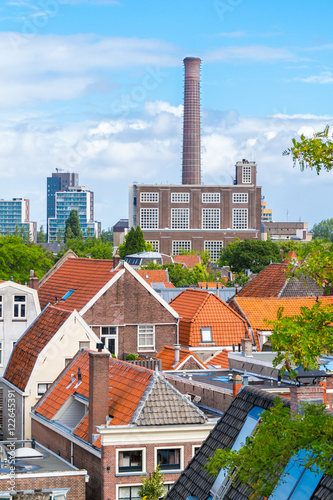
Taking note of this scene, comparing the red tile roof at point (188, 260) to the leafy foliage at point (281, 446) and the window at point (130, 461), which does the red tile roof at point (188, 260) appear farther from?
the leafy foliage at point (281, 446)

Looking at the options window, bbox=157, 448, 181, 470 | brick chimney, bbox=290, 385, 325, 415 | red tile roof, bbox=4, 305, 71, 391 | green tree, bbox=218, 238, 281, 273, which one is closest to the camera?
brick chimney, bbox=290, 385, 325, 415

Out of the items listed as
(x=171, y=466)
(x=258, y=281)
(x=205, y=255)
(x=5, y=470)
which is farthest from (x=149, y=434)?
(x=205, y=255)

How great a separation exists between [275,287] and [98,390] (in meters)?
43.8

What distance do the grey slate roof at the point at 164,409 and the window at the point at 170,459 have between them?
34.3 inches

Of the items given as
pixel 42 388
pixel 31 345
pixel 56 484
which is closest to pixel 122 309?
pixel 31 345

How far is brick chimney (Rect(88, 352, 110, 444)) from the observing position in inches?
1033

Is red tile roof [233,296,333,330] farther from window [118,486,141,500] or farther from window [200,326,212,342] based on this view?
window [118,486,141,500]

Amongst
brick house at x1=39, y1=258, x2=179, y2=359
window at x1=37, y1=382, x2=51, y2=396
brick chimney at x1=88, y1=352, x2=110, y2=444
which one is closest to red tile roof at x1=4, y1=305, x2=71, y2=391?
window at x1=37, y1=382, x2=51, y2=396

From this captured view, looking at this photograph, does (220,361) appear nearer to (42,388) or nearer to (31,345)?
(31,345)

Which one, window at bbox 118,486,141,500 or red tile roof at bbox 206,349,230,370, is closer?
window at bbox 118,486,141,500

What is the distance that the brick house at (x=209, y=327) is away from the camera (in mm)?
50375

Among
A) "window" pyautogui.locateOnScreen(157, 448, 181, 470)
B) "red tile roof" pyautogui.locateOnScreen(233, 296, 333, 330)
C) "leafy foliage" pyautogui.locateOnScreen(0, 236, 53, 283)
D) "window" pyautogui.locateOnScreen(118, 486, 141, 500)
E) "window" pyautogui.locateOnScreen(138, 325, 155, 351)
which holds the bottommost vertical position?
"window" pyautogui.locateOnScreen(118, 486, 141, 500)

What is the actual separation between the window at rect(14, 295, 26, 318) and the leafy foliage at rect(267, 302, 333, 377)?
119ft

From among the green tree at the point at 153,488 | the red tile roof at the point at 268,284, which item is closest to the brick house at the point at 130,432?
the green tree at the point at 153,488
